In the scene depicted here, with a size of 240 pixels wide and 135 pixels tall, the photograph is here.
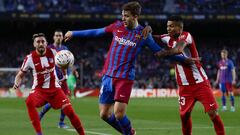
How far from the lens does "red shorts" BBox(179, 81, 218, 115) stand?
11.0m

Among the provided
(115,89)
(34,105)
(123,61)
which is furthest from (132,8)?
(34,105)

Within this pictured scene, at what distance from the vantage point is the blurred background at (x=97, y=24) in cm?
4588

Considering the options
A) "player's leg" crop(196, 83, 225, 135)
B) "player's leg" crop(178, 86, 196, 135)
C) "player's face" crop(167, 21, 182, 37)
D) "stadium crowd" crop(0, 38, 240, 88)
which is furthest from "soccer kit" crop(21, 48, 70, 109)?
"stadium crowd" crop(0, 38, 240, 88)

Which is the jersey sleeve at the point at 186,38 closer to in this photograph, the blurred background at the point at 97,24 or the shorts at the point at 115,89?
the shorts at the point at 115,89

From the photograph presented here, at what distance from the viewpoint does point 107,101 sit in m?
11.1

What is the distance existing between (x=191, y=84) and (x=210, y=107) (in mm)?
523

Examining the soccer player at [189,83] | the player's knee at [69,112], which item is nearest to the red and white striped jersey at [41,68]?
the player's knee at [69,112]

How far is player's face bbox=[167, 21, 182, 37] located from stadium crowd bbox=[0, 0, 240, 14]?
36.1 m

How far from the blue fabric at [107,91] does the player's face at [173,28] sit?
1339mm

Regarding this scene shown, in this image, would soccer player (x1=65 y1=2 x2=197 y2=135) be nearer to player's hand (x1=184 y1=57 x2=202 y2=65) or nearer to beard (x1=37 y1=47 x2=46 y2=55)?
A: player's hand (x1=184 y1=57 x2=202 y2=65)

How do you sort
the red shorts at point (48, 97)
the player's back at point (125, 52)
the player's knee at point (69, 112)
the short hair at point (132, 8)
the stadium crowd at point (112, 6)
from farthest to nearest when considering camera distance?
1. the stadium crowd at point (112, 6)
2. the red shorts at point (48, 97)
3. the player's knee at point (69, 112)
4. the player's back at point (125, 52)
5. the short hair at point (132, 8)

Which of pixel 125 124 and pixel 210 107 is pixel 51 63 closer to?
pixel 125 124

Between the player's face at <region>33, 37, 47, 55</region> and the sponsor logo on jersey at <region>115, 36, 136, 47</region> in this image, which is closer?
the sponsor logo on jersey at <region>115, 36, 136, 47</region>

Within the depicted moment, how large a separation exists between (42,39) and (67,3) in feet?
116
